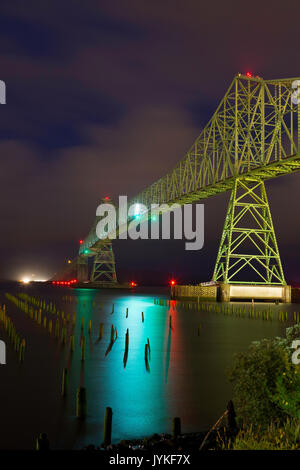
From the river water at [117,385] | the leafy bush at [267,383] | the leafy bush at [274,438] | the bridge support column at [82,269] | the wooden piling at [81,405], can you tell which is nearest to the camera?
the leafy bush at [274,438]

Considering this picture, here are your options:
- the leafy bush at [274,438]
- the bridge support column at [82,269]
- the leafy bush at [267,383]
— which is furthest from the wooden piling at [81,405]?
the bridge support column at [82,269]

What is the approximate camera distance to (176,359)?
2150 centimetres

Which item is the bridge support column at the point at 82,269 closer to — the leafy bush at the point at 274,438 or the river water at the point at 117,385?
the river water at the point at 117,385

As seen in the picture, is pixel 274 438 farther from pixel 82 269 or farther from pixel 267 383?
pixel 82 269

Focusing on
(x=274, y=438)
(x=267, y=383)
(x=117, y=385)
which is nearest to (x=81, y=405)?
(x=117, y=385)

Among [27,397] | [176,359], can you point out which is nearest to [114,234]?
[176,359]

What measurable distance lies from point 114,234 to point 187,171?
35.9m

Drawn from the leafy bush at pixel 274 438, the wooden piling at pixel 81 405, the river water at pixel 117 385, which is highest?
the leafy bush at pixel 274 438

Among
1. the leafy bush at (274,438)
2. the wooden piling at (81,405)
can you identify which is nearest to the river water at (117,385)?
the wooden piling at (81,405)

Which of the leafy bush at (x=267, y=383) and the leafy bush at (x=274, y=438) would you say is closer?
the leafy bush at (x=274, y=438)

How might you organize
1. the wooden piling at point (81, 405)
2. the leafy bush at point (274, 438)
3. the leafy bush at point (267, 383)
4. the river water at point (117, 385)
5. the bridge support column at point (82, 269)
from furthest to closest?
the bridge support column at point (82, 269) → the wooden piling at point (81, 405) → the river water at point (117, 385) → the leafy bush at point (267, 383) → the leafy bush at point (274, 438)

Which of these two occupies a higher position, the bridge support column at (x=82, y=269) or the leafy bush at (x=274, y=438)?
Result: the bridge support column at (x=82, y=269)

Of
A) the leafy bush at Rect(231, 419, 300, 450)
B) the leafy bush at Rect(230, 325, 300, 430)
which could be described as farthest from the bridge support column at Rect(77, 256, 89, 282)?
the leafy bush at Rect(231, 419, 300, 450)
